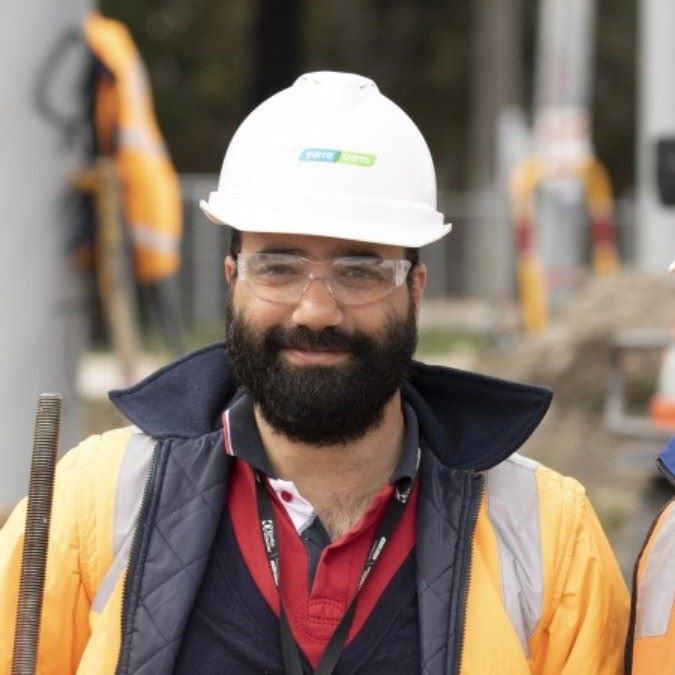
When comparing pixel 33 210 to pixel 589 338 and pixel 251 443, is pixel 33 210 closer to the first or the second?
pixel 251 443

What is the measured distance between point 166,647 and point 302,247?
0.76 m

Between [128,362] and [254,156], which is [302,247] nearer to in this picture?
[254,156]

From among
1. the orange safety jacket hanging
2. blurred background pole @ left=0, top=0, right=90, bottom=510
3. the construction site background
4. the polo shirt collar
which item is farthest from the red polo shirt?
the orange safety jacket hanging

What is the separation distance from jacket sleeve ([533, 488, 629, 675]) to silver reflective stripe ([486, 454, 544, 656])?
0.04m

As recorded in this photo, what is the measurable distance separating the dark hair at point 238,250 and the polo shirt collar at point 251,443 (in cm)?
27

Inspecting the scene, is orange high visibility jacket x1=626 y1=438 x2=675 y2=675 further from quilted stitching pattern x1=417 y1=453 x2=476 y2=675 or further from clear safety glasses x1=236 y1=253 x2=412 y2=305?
clear safety glasses x1=236 y1=253 x2=412 y2=305

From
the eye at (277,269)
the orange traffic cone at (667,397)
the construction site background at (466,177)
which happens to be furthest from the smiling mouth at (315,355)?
the orange traffic cone at (667,397)

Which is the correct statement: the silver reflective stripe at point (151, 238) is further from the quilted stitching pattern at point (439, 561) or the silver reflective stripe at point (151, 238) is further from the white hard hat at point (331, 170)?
the quilted stitching pattern at point (439, 561)

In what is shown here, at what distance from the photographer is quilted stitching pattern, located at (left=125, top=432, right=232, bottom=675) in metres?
3.65

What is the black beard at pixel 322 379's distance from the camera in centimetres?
375

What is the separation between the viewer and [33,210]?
785 cm

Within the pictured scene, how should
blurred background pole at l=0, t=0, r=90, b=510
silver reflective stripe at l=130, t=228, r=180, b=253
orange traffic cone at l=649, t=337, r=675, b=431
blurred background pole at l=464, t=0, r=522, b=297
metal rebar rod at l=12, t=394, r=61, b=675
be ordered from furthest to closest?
blurred background pole at l=464, t=0, r=522, b=297
silver reflective stripe at l=130, t=228, r=180, b=253
blurred background pole at l=0, t=0, r=90, b=510
orange traffic cone at l=649, t=337, r=675, b=431
metal rebar rod at l=12, t=394, r=61, b=675

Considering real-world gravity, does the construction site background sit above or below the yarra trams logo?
below

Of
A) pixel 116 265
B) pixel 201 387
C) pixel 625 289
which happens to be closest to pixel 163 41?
pixel 625 289
